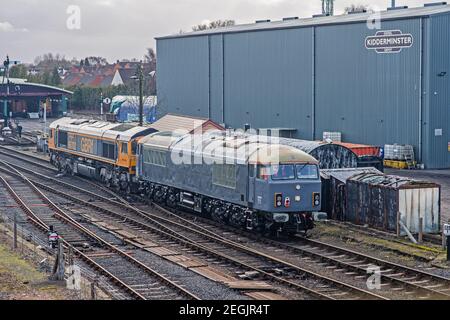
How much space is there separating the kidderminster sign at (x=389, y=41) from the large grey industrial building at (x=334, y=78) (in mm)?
59

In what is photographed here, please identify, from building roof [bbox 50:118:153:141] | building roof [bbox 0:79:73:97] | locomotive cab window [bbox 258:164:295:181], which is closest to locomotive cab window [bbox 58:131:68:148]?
building roof [bbox 50:118:153:141]

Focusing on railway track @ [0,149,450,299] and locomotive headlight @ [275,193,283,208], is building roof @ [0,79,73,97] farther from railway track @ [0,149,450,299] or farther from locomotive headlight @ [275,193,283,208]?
locomotive headlight @ [275,193,283,208]

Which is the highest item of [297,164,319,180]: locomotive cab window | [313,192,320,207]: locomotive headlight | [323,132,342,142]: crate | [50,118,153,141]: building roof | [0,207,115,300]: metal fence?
[50,118,153,141]: building roof

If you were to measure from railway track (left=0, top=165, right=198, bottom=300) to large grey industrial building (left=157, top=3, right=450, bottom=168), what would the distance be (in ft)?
69.1

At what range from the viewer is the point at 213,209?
29.0 m

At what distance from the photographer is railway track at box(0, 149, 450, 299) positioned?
62.4ft

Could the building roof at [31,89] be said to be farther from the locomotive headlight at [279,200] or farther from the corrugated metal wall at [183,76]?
the locomotive headlight at [279,200]

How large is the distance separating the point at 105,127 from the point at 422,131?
17651 mm

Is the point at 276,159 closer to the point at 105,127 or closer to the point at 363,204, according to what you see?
the point at 363,204

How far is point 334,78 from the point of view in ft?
166

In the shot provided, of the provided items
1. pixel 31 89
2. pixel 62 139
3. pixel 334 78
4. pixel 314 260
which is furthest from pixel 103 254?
pixel 31 89

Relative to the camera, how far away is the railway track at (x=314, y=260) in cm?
1902

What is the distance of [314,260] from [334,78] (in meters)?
→ 29.4

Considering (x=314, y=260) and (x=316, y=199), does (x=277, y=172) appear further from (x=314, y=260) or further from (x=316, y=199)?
(x=314, y=260)
